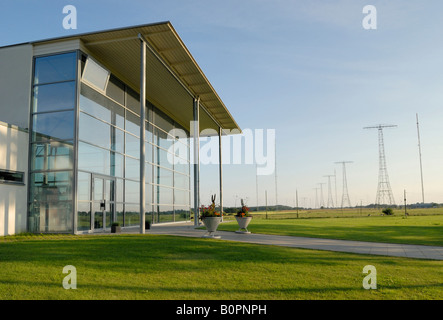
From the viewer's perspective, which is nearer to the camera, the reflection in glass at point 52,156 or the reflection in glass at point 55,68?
the reflection in glass at point 52,156

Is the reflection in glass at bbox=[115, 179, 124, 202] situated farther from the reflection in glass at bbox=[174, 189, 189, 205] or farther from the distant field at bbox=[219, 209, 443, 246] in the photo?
the reflection in glass at bbox=[174, 189, 189, 205]

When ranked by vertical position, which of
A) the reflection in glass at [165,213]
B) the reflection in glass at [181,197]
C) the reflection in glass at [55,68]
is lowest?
the reflection in glass at [165,213]

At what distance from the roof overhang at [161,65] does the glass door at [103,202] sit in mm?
6114

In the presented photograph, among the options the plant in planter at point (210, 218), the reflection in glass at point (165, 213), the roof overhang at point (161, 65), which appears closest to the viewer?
the plant in planter at point (210, 218)

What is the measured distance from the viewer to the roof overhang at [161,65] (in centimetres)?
1537

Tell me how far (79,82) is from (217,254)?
412 inches

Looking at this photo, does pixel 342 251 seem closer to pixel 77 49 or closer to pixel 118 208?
pixel 118 208

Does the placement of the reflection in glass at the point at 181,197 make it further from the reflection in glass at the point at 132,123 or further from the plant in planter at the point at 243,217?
the plant in planter at the point at 243,217

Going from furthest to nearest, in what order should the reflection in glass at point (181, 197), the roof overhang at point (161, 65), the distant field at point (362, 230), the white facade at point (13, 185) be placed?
1. the reflection in glass at point (181, 197)
2. the roof overhang at point (161, 65)
3. the distant field at point (362, 230)
4. the white facade at point (13, 185)

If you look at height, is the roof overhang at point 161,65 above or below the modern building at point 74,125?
above

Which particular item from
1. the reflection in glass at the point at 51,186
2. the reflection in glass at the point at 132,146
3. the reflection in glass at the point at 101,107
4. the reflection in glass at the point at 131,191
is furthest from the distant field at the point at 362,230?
the reflection in glass at the point at 101,107

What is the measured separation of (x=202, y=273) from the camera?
7270 mm

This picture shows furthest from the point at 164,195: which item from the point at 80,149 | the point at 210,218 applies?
→ the point at 210,218

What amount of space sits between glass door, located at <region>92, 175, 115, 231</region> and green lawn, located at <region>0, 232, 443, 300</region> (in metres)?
6.07
